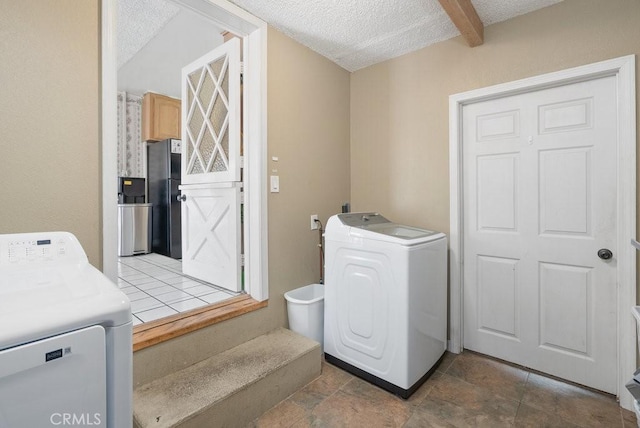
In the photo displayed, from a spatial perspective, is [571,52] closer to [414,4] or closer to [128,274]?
[414,4]

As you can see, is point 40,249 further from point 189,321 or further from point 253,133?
point 253,133

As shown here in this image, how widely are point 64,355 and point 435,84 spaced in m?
2.65

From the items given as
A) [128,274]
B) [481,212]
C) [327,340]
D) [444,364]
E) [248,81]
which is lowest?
[444,364]

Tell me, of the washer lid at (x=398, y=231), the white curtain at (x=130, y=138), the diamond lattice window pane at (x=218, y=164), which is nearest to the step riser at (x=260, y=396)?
the washer lid at (x=398, y=231)

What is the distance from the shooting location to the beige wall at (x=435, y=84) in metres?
1.80

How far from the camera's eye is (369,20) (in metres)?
2.10

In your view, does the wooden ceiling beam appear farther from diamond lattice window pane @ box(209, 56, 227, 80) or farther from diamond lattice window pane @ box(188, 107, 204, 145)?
diamond lattice window pane @ box(188, 107, 204, 145)

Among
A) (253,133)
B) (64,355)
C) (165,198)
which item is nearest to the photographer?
(64,355)

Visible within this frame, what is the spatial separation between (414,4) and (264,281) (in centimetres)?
210

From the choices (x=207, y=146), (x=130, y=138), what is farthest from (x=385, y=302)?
(x=130, y=138)

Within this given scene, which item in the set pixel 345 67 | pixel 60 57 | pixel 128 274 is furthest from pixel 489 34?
pixel 128 274

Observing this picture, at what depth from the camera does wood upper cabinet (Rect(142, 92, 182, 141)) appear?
446 centimetres

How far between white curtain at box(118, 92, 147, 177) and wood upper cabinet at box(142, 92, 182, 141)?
0.63 ft

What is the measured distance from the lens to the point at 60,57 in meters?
1.33
